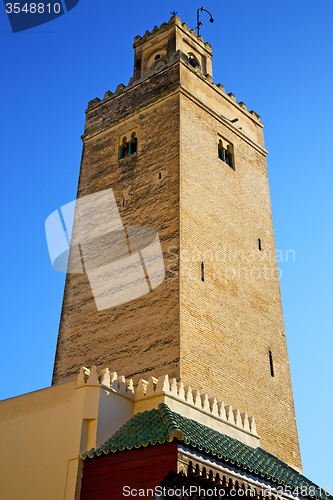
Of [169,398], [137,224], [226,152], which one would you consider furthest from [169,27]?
[169,398]

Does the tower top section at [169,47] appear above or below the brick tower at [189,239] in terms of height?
above

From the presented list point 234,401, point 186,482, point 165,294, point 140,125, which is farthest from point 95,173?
point 186,482

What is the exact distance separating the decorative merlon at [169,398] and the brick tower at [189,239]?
1.01 metres

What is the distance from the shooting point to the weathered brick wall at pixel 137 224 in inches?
465

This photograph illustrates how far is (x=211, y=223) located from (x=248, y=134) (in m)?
4.77

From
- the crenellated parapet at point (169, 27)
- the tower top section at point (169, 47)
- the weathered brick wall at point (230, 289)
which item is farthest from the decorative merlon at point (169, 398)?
the crenellated parapet at point (169, 27)

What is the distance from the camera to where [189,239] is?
12.9 m

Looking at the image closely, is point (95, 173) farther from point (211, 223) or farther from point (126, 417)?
point (126, 417)

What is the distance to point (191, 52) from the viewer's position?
1722 centimetres

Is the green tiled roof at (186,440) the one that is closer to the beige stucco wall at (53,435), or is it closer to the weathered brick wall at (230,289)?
the beige stucco wall at (53,435)

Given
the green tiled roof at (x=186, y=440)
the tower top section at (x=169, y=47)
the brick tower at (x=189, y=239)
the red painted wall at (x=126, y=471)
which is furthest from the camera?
the tower top section at (x=169, y=47)

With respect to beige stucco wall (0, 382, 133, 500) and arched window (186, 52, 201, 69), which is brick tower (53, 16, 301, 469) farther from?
beige stucco wall (0, 382, 133, 500)

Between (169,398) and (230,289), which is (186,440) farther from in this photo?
(230,289)

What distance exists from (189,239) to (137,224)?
5.17 ft
